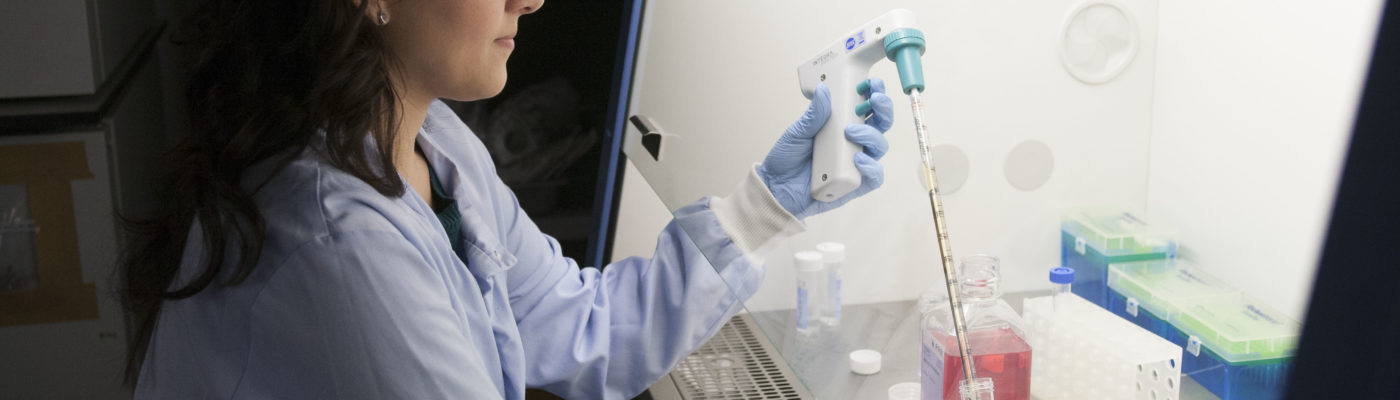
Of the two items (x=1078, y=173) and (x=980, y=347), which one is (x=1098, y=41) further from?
(x=980, y=347)

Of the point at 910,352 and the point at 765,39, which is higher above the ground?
the point at 765,39

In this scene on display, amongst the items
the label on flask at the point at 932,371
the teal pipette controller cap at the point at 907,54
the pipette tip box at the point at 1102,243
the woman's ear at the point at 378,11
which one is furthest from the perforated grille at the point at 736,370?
the woman's ear at the point at 378,11

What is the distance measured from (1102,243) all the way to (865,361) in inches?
13.1

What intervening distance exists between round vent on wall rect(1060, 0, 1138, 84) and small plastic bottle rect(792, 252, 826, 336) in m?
0.36

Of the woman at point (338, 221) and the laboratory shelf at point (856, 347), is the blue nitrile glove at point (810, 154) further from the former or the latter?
the laboratory shelf at point (856, 347)

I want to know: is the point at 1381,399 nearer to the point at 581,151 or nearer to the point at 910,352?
the point at 910,352

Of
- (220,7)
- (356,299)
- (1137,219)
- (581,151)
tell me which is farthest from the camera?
(581,151)

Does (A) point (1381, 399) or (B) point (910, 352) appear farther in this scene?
(B) point (910, 352)

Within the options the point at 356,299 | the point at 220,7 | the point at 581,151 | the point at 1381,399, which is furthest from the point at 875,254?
the point at 581,151

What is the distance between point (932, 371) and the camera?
978 millimetres

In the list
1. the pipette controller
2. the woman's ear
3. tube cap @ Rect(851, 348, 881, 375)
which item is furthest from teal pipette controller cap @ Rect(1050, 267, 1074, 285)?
the woman's ear

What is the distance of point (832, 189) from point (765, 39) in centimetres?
21

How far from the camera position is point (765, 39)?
1.15m

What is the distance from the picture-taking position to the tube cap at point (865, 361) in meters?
1.02
